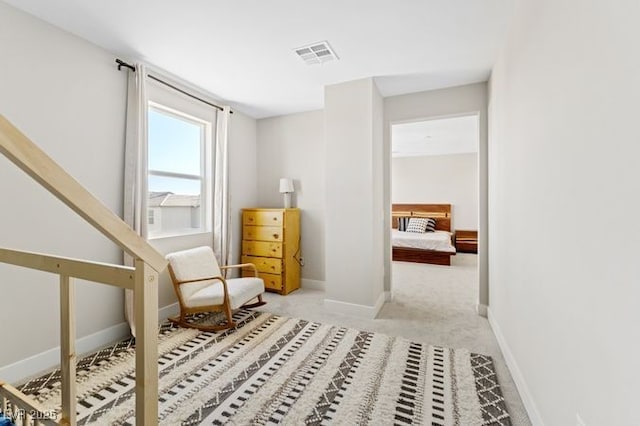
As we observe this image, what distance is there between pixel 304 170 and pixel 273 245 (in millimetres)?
1237

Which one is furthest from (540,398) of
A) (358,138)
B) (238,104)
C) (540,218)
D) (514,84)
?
(238,104)

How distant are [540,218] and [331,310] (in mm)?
2319

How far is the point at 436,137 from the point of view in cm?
575

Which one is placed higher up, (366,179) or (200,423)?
(366,179)

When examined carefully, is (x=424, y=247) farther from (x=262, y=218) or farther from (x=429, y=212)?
(x=262, y=218)

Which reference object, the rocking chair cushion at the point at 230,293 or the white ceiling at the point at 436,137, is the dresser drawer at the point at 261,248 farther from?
the white ceiling at the point at 436,137

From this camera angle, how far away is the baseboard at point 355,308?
3029mm

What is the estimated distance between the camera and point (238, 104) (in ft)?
12.7

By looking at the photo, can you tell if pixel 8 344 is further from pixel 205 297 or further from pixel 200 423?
pixel 200 423

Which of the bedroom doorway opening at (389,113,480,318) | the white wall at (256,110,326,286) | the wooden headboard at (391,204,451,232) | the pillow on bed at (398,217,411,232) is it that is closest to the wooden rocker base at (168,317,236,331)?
the white wall at (256,110,326,286)

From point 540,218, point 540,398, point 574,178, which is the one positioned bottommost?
point 540,398

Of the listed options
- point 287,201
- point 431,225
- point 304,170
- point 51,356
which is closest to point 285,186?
point 287,201

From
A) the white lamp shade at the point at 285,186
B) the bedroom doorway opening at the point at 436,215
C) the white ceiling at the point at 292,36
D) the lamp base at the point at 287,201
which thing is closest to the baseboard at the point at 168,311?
the lamp base at the point at 287,201

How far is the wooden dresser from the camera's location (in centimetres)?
384
